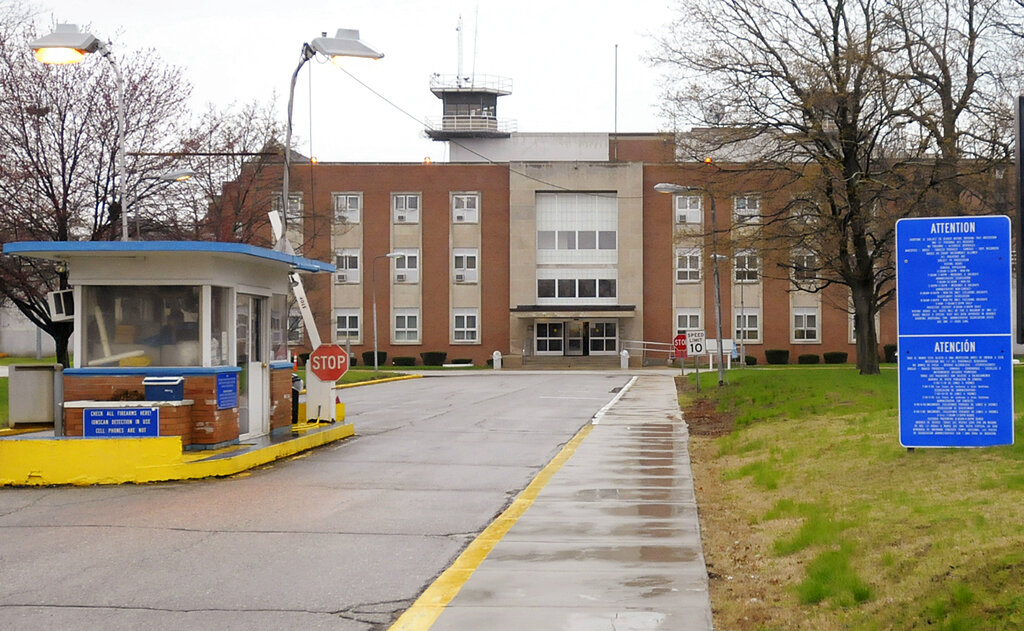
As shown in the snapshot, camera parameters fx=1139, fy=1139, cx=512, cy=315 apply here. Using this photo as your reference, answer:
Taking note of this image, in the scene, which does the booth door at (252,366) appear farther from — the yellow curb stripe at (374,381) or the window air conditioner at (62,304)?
the yellow curb stripe at (374,381)

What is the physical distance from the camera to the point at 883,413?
62.8ft

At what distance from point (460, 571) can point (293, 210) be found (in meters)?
46.4

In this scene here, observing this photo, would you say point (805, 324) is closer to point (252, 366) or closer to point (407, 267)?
point (407, 267)

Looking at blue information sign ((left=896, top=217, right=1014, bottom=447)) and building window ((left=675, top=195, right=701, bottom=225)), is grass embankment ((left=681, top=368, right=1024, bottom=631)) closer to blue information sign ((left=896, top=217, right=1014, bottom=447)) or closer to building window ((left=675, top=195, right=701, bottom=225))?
blue information sign ((left=896, top=217, right=1014, bottom=447))

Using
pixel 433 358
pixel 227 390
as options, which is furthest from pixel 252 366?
pixel 433 358

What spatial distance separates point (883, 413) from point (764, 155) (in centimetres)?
1413

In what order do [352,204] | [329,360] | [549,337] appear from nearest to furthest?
[329,360]
[352,204]
[549,337]

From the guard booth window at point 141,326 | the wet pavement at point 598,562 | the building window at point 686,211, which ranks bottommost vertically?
the wet pavement at point 598,562

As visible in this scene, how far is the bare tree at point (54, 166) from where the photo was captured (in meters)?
29.3

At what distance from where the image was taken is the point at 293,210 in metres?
53.4

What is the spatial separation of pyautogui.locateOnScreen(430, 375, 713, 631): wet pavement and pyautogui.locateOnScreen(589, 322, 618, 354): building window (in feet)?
190

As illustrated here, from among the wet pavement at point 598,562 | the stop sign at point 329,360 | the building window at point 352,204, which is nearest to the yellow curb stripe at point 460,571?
the wet pavement at point 598,562

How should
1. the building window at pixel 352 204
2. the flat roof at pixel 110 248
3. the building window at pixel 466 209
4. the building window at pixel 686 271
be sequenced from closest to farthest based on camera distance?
the flat roof at pixel 110 248 < the building window at pixel 686 271 < the building window at pixel 352 204 < the building window at pixel 466 209

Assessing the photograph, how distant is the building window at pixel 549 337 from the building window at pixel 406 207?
34.9 feet
